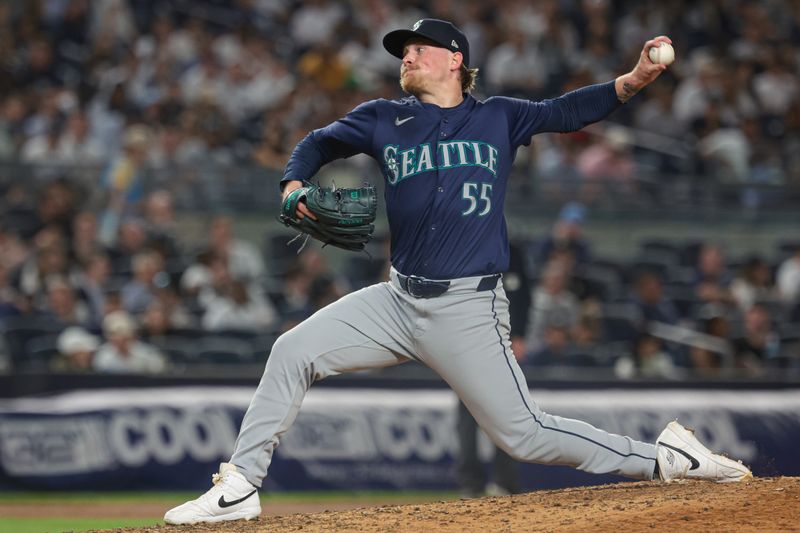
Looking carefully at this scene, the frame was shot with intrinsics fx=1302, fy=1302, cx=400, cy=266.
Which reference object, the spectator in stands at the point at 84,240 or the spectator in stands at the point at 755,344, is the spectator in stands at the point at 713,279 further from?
the spectator in stands at the point at 84,240

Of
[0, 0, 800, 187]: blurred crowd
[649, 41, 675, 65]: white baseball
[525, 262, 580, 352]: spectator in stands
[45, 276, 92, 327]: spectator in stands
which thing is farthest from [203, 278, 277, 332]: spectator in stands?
[649, 41, 675, 65]: white baseball

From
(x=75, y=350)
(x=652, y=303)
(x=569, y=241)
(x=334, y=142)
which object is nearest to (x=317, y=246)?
(x=569, y=241)

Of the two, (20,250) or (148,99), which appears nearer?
(20,250)

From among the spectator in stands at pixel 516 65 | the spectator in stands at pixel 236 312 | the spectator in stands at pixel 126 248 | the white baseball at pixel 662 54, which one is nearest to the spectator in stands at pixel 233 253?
the spectator in stands at pixel 236 312

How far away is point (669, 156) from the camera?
13.6m

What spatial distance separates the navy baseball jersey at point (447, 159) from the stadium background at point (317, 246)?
131 inches

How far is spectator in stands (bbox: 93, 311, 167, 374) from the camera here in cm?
1033

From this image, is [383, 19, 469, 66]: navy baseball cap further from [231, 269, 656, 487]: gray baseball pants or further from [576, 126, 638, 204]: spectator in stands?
[576, 126, 638, 204]: spectator in stands

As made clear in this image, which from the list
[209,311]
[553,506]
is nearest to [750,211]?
[209,311]

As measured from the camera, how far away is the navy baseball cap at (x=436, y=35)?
550 cm

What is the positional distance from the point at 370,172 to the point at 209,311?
2376mm

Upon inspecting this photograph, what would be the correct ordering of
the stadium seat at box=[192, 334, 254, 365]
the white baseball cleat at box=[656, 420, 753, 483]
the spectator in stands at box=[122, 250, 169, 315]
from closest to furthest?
the white baseball cleat at box=[656, 420, 753, 483] → the stadium seat at box=[192, 334, 254, 365] → the spectator in stands at box=[122, 250, 169, 315]

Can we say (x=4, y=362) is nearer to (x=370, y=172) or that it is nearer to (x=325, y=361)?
(x=370, y=172)

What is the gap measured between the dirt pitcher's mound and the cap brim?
201cm
